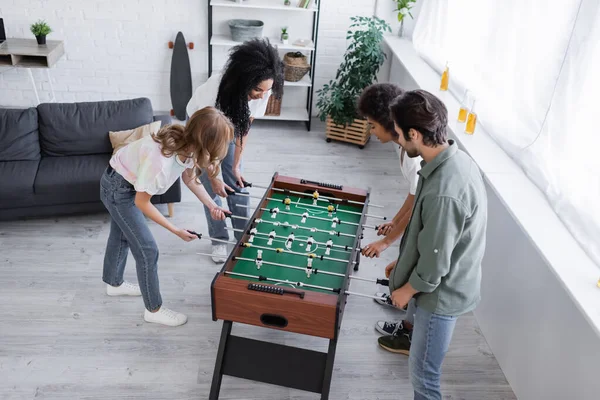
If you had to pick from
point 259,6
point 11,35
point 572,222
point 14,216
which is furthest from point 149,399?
point 11,35

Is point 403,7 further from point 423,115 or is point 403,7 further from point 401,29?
point 423,115

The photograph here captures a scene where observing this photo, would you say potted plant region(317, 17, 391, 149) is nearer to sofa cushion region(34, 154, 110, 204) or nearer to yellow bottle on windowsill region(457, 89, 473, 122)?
yellow bottle on windowsill region(457, 89, 473, 122)

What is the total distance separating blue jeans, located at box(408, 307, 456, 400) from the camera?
2.43 meters

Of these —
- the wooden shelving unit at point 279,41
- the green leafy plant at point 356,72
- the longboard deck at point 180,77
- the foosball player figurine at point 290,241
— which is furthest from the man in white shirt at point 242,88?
the longboard deck at point 180,77

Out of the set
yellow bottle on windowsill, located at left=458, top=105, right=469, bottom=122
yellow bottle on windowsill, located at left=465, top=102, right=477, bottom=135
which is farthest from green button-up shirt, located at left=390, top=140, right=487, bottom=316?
yellow bottle on windowsill, located at left=458, top=105, right=469, bottom=122

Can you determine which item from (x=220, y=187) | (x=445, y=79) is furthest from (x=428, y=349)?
(x=445, y=79)

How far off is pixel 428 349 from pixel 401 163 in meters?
0.90

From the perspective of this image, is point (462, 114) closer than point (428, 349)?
No

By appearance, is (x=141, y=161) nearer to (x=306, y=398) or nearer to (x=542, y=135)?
(x=306, y=398)

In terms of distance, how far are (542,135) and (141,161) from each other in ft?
6.72

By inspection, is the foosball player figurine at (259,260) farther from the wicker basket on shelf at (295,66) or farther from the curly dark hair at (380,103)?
the wicker basket on shelf at (295,66)

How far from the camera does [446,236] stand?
214 centimetres

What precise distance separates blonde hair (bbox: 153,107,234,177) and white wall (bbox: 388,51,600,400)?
1.49m

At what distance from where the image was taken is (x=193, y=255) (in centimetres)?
393
